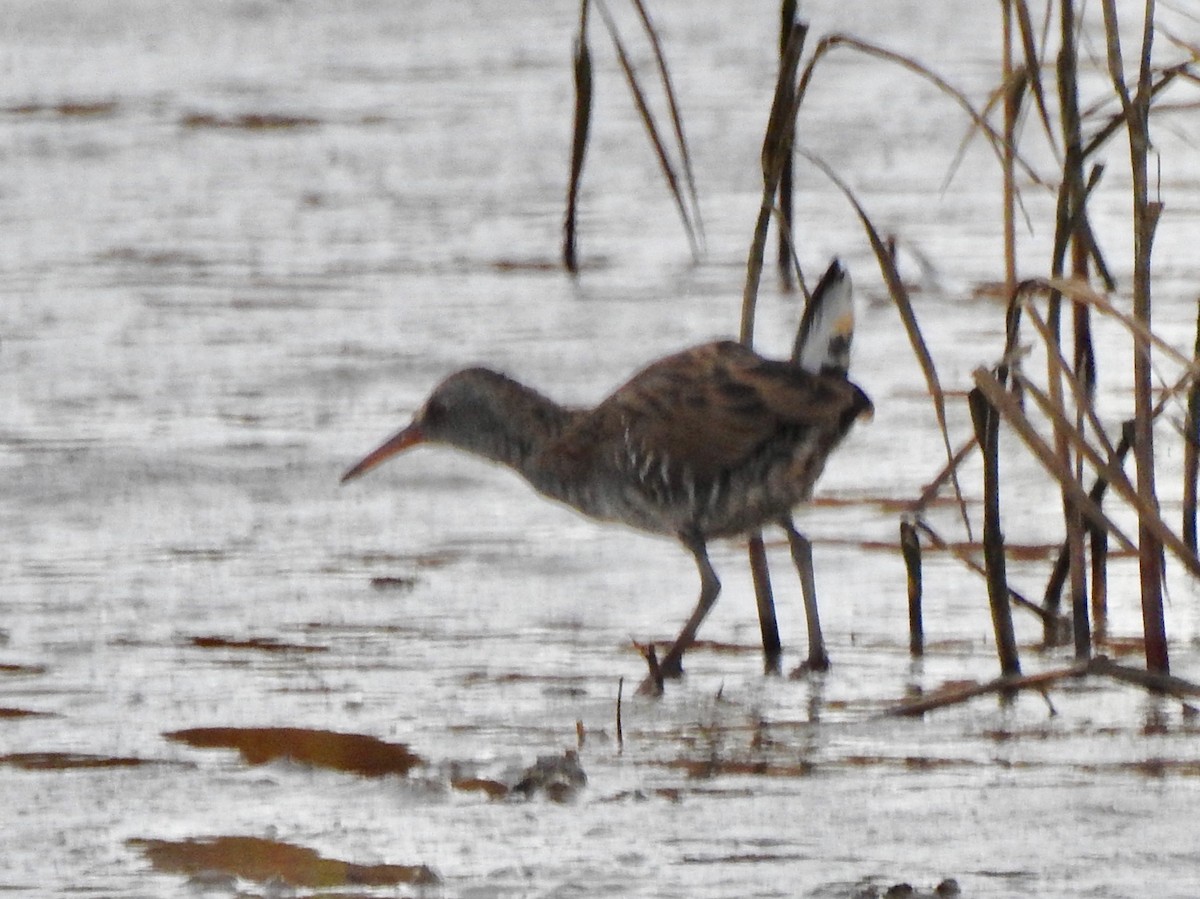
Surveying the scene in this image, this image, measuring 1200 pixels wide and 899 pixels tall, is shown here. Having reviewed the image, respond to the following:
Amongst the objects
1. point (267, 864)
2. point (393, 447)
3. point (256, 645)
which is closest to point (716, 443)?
point (256, 645)

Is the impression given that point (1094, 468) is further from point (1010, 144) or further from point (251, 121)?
point (251, 121)

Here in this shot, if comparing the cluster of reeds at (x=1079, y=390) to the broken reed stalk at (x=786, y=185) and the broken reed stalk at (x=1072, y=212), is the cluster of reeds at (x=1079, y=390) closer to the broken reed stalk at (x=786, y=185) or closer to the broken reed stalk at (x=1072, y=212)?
the broken reed stalk at (x=1072, y=212)

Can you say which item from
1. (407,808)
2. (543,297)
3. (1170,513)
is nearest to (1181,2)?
(543,297)

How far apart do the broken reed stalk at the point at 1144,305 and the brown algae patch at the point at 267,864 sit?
137 centimetres

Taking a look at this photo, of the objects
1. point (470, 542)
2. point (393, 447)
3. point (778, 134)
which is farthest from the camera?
point (470, 542)

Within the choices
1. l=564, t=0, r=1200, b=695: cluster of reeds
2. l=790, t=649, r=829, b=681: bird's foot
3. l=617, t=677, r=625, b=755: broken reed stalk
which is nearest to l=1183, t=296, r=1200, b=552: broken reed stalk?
l=564, t=0, r=1200, b=695: cluster of reeds

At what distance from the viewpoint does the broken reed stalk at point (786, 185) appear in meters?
4.93

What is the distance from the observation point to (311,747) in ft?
14.0

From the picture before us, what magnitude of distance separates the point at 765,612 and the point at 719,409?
0.39 metres

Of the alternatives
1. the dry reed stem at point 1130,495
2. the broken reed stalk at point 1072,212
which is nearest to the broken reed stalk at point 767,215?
the broken reed stalk at point 1072,212

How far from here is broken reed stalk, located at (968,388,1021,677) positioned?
445cm

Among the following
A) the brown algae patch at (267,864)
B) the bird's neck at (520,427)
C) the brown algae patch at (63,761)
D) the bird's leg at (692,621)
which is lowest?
the brown algae patch at (267,864)

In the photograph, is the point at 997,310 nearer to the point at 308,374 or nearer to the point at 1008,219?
the point at 308,374

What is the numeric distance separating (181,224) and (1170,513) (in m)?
4.88
